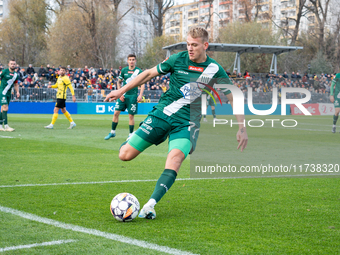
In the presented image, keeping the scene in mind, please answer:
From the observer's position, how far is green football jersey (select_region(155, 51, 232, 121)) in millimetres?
4828

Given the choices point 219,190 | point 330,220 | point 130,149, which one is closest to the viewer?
point 330,220

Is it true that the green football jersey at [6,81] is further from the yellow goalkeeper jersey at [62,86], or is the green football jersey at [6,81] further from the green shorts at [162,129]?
the green shorts at [162,129]

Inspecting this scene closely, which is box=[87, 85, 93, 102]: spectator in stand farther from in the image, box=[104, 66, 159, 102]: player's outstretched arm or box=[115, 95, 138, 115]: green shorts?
box=[104, 66, 159, 102]: player's outstretched arm

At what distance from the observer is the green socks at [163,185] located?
4.38 metres

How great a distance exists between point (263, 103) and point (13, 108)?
17741 millimetres

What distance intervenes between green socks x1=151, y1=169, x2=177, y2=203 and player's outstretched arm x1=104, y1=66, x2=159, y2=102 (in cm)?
94

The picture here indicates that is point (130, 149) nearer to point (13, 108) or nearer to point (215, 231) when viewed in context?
point (215, 231)

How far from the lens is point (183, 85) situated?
488 cm

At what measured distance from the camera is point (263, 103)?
32.7 metres

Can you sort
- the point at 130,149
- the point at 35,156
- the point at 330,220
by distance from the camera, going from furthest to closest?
the point at 35,156, the point at 130,149, the point at 330,220

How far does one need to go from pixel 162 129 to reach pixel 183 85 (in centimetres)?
56

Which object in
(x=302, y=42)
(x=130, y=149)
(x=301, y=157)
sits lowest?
(x=301, y=157)

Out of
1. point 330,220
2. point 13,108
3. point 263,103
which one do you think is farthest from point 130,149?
point 263,103

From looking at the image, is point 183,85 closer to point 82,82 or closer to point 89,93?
point 89,93
